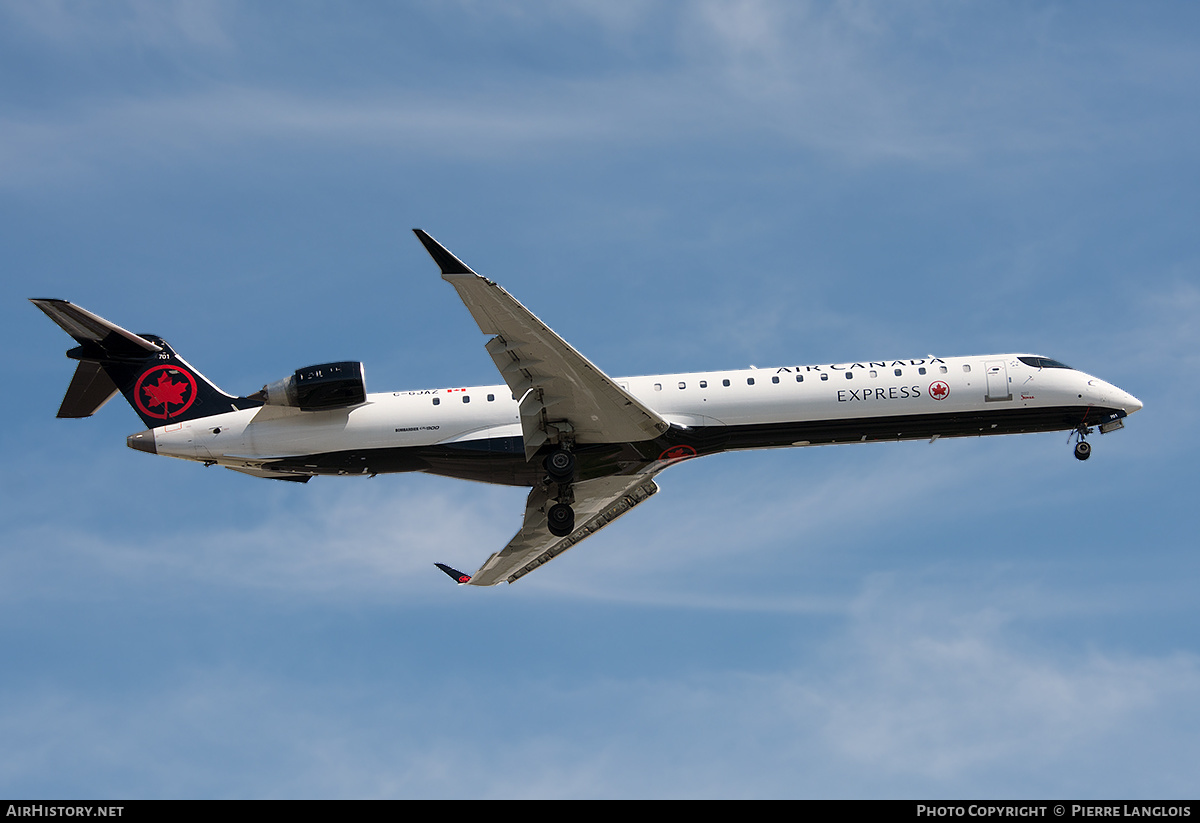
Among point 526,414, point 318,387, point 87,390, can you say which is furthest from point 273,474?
point 526,414

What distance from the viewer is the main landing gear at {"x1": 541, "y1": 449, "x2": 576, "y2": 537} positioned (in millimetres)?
30250

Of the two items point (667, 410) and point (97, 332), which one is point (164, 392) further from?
point (667, 410)

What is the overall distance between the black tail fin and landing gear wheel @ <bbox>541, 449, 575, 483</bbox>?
7949mm

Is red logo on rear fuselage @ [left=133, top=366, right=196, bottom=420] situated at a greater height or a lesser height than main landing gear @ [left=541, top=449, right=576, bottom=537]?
greater

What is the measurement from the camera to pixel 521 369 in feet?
92.8

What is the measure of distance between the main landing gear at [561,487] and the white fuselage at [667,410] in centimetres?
121

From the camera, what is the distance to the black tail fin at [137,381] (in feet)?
101

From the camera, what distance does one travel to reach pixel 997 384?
31.7m

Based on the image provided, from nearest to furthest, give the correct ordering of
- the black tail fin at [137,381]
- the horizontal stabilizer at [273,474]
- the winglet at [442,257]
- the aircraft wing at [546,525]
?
the winglet at [442,257], the black tail fin at [137,381], the horizontal stabilizer at [273,474], the aircraft wing at [546,525]

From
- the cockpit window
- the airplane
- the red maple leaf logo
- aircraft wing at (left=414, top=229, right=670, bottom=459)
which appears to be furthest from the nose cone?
the cockpit window

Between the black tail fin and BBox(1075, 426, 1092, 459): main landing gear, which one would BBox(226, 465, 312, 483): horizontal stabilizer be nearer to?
the black tail fin

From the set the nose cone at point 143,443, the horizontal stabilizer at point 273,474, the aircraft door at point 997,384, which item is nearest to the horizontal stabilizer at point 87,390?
the nose cone at point 143,443

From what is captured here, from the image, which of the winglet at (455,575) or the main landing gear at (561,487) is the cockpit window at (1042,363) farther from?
the winglet at (455,575)
